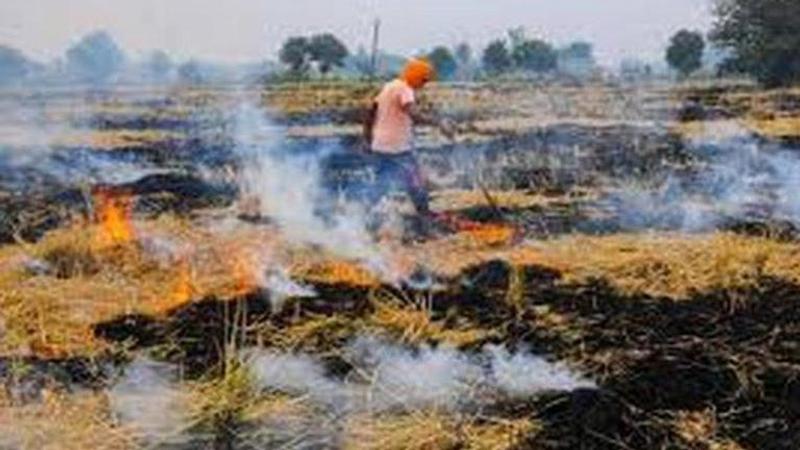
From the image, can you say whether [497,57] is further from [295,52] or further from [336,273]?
[336,273]

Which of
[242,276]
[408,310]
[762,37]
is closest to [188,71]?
[762,37]

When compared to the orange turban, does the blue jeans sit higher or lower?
lower

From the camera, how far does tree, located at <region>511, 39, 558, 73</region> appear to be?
90.5 m

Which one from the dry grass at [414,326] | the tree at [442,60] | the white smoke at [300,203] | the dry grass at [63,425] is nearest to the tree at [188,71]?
the tree at [442,60]

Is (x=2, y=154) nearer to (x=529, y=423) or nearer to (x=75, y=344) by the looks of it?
(x=75, y=344)

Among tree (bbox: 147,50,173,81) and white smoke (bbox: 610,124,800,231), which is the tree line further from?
tree (bbox: 147,50,173,81)

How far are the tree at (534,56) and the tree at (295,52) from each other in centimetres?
2151

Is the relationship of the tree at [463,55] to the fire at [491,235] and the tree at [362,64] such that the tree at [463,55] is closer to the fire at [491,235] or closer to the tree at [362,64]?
the tree at [362,64]

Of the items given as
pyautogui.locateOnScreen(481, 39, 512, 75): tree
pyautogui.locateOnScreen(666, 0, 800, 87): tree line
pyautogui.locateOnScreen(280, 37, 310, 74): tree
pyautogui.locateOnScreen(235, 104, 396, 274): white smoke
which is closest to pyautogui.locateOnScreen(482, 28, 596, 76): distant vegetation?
pyautogui.locateOnScreen(481, 39, 512, 75): tree

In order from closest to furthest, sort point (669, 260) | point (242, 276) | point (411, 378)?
1. point (411, 378)
2. point (242, 276)
3. point (669, 260)

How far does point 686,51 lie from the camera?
239 feet

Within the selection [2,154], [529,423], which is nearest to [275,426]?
[529,423]

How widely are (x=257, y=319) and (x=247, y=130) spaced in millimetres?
21684

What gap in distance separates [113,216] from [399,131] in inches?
147
